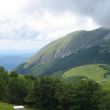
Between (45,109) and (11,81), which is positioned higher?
(11,81)

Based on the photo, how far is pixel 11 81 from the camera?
143 metres

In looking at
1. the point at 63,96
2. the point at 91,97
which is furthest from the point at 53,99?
the point at 91,97

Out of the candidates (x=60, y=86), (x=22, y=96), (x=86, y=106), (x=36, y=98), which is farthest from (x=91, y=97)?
(x=22, y=96)

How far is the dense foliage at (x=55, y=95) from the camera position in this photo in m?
128

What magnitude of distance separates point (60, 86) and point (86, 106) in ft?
43.3

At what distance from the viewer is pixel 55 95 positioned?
13062 cm

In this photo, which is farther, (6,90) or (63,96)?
(6,90)

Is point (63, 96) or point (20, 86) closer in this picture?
point (63, 96)

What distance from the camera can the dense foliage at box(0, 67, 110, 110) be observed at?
5057 inches

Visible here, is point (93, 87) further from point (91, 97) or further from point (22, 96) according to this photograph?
point (22, 96)

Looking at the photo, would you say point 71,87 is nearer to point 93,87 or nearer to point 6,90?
point 93,87

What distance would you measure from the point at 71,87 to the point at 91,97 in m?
10.2

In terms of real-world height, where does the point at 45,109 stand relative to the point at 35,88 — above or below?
below

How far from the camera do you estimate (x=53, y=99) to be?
13225 cm
